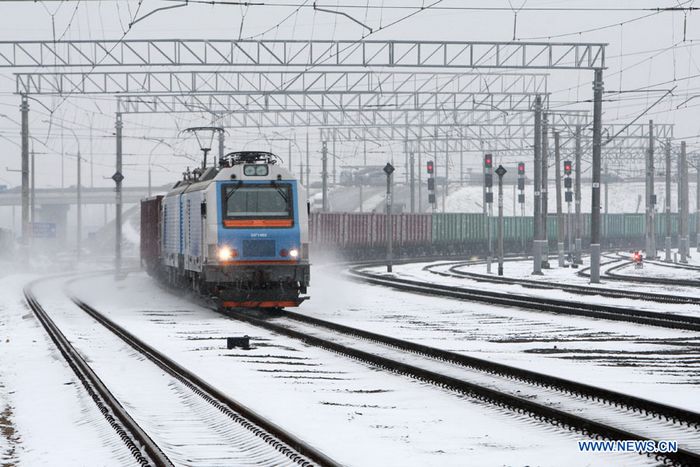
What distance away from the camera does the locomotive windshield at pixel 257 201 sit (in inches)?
930

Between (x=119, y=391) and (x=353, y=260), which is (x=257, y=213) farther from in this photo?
(x=353, y=260)

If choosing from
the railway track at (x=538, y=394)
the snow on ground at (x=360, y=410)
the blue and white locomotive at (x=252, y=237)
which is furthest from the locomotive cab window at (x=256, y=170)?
the railway track at (x=538, y=394)

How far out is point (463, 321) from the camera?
22.4 m

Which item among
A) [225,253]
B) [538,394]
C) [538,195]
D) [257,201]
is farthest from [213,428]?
[538,195]

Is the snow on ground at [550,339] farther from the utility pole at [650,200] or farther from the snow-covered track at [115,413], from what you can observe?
the utility pole at [650,200]

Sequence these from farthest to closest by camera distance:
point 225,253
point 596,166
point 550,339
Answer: point 596,166 → point 225,253 → point 550,339

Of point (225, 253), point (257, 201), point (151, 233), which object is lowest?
point (225, 253)

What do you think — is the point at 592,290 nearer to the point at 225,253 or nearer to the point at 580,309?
the point at 580,309

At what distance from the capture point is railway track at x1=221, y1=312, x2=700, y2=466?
931cm

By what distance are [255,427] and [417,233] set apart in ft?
193

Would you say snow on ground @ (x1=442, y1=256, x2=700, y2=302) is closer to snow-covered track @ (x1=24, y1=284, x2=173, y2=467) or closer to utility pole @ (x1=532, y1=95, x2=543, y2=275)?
utility pole @ (x1=532, y1=95, x2=543, y2=275)

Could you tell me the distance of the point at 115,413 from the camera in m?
10.7

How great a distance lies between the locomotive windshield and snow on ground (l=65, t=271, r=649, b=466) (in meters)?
Answer: 3.81

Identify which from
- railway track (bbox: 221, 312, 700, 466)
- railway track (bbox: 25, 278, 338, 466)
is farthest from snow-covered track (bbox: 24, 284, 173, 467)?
railway track (bbox: 221, 312, 700, 466)
